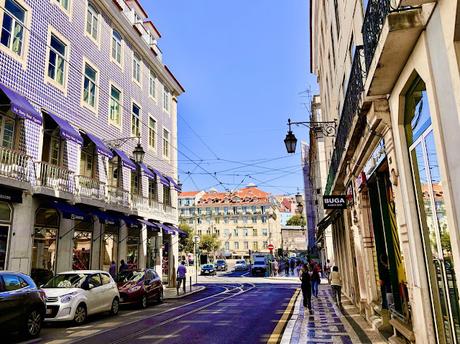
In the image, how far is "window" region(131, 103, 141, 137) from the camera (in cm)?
2415

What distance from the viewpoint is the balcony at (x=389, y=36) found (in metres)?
5.09

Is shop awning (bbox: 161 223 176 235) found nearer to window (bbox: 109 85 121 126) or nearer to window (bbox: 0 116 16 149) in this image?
window (bbox: 109 85 121 126)

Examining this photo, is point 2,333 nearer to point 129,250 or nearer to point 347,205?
point 347,205

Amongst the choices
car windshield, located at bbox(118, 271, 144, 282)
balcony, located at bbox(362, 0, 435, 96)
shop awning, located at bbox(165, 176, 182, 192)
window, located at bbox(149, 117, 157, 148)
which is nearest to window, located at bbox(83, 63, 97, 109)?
window, located at bbox(149, 117, 157, 148)

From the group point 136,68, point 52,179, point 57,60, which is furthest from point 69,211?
point 136,68

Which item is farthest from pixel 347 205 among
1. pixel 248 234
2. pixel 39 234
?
pixel 248 234

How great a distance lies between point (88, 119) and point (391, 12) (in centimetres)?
1679

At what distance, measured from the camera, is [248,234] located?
96375mm

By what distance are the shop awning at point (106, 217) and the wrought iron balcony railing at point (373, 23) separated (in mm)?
13938

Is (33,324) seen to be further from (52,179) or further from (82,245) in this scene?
(82,245)

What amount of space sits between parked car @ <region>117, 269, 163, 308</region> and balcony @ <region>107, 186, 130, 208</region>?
12.9ft

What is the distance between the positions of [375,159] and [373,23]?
3428 mm

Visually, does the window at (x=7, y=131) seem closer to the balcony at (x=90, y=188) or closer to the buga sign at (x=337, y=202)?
the balcony at (x=90, y=188)

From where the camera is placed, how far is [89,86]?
19766 mm
